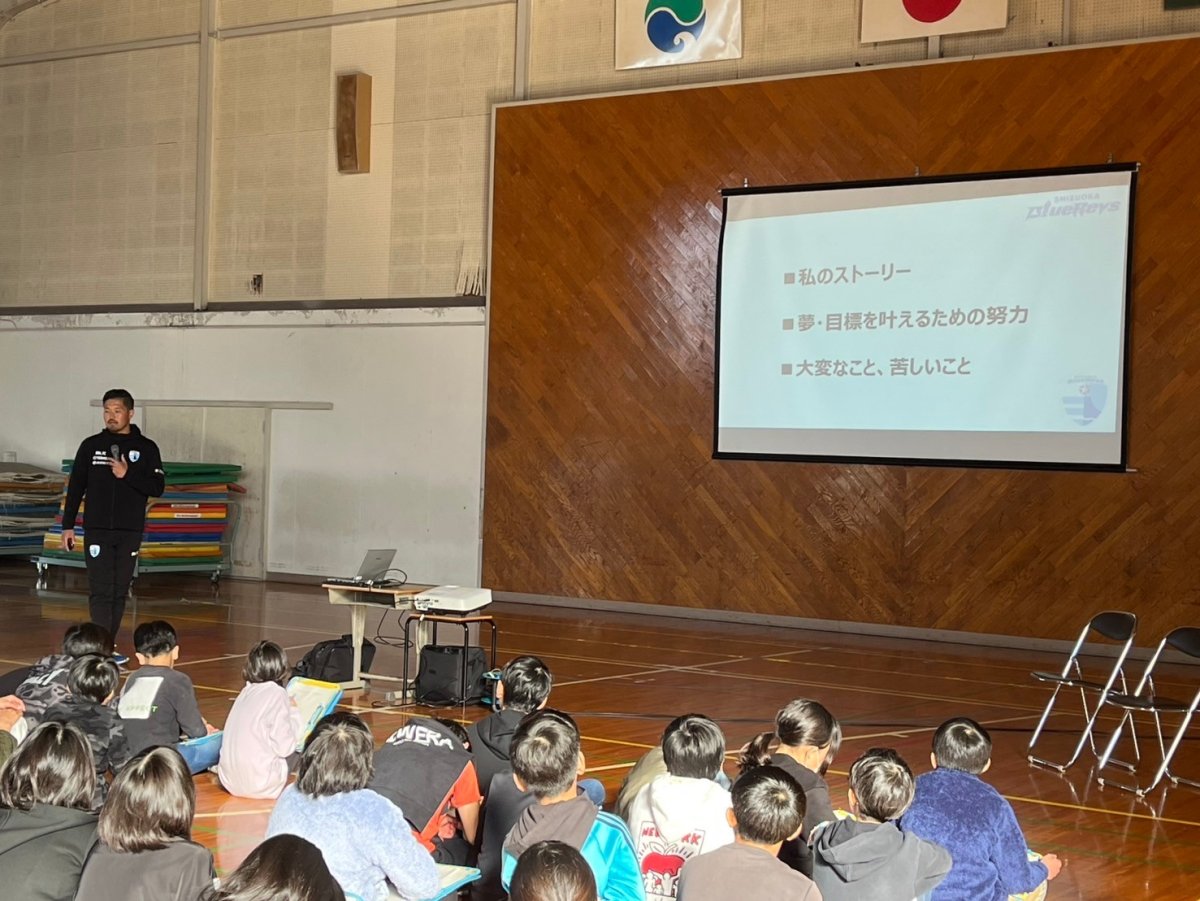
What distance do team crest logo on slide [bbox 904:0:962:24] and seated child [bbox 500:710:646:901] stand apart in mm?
10020

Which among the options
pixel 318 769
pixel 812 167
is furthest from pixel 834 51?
pixel 318 769

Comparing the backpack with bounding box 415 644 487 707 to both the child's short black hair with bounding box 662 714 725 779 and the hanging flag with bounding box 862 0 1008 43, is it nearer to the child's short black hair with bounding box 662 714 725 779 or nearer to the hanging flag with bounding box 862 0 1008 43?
the child's short black hair with bounding box 662 714 725 779

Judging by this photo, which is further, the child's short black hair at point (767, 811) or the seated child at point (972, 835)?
the seated child at point (972, 835)

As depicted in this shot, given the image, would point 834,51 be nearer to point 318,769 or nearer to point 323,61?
point 323,61

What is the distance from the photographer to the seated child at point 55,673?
523cm

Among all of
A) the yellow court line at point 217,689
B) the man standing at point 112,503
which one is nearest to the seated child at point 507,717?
the yellow court line at point 217,689

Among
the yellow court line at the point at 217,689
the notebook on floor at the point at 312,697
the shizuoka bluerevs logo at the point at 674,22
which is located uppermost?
the shizuoka bluerevs logo at the point at 674,22

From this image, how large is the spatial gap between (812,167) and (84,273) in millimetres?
9206

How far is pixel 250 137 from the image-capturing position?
16.0 meters

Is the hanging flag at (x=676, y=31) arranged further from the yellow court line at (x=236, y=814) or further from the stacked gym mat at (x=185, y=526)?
the yellow court line at (x=236, y=814)

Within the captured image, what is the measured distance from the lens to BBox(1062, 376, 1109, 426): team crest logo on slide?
1149cm

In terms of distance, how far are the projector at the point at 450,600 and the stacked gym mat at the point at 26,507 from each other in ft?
29.3

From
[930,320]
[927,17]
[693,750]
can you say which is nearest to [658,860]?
[693,750]

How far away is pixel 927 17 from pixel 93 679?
9.61 m
